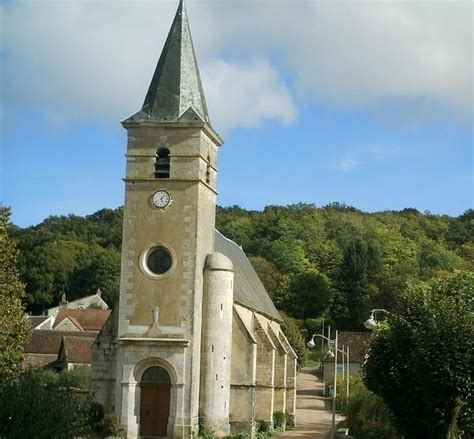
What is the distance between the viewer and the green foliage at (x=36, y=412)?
61.5 ft

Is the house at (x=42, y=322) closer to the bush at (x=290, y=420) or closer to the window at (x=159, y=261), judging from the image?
the bush at (x=290, y=420)

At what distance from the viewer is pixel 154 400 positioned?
33.2 metres

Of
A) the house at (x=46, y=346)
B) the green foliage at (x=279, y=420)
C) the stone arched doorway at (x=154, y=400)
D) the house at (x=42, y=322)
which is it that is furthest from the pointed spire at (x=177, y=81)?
the house at (x=42, y=322)

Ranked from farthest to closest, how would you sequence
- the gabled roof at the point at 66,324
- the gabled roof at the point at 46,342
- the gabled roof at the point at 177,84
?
the gabled roof at the point at 66,324
the gabled roof at the point at 46,342
the gabled roof at the point at 177,84

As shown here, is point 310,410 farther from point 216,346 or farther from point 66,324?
point 66,324

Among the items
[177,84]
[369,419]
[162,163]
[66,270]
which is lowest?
[369,419]

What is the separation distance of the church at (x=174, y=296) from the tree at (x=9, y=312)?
3.63m

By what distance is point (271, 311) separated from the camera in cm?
4797

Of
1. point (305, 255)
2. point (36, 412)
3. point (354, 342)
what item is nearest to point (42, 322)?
point (354, 342)

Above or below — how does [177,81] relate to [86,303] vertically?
above

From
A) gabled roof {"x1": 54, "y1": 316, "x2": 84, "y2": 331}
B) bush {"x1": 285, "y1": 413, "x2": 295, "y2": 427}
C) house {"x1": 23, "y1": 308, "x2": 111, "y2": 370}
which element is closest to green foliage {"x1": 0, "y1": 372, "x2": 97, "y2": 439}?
bush {"x1": 285, "y1": 413, "x2": 295, "y2": 427}

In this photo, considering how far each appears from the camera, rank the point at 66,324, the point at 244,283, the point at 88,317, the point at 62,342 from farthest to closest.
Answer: the point at 88,317 → the point at 66,324 → the point at 62,342 → the point at 244,283

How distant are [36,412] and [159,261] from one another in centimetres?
1537

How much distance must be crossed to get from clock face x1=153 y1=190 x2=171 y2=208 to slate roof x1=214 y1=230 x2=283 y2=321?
5.57m
